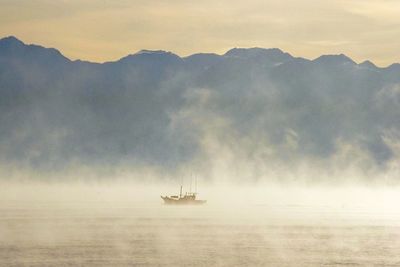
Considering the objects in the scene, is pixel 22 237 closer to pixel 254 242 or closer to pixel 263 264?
pixel 254 242

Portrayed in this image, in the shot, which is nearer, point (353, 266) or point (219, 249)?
point (353, 266)

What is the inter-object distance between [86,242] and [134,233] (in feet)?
84.8

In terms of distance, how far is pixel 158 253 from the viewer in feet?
516

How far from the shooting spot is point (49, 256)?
491 feet

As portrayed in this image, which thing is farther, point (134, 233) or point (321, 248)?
point (134, 233)

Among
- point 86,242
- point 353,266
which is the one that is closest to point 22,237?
point 86,242

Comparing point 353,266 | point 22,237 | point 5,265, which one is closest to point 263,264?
point 353,266

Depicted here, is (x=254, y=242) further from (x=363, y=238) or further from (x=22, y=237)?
(x=22, y=237)

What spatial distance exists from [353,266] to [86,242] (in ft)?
163

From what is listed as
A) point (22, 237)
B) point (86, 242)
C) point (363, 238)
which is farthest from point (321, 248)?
point (22, 237)

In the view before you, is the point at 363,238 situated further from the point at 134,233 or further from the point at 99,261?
the point at 99,261

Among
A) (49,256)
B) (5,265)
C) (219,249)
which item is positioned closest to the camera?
(5,265)

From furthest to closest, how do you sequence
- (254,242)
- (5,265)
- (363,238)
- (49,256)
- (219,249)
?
(363,238), (254,242), (219,249), (49,256), (5,265)

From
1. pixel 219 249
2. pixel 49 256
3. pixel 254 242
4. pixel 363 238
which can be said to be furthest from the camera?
pixel 363 238
